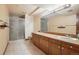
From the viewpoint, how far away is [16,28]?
2.28 metres

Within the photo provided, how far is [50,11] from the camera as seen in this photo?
223cm

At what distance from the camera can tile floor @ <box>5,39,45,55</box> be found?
2141 mm

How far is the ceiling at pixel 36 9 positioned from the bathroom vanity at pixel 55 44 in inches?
16.4

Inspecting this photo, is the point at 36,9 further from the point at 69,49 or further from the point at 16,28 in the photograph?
the point at 69,49

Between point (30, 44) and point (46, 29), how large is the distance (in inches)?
16.6

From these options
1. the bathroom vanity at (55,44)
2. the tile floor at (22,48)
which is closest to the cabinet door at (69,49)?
the bathroom vanity at (55,44)

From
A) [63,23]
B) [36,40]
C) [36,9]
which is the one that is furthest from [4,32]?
[63,23]

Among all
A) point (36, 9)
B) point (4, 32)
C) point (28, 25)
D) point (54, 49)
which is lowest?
point (54, 49)

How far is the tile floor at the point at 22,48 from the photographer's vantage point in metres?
2.14

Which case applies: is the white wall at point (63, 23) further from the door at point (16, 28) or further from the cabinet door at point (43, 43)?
the door at point (16, 28)

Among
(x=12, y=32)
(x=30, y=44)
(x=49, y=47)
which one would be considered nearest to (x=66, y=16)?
(x=49, y=47)

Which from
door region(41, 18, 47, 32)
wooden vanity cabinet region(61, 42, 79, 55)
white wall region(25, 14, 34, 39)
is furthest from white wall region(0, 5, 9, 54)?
wooden vanity cabinet region(61, 42, 79, 55)

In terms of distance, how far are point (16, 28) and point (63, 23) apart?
0.89m
